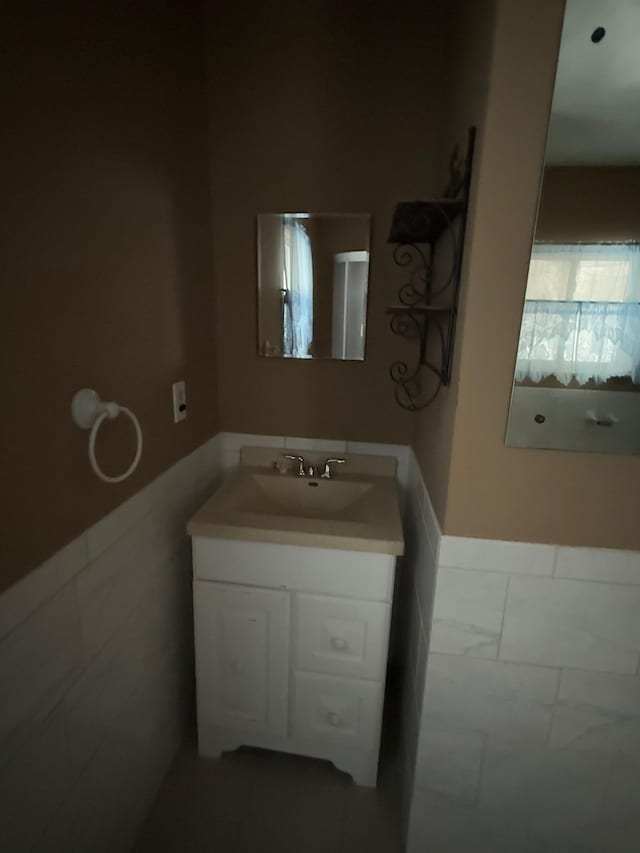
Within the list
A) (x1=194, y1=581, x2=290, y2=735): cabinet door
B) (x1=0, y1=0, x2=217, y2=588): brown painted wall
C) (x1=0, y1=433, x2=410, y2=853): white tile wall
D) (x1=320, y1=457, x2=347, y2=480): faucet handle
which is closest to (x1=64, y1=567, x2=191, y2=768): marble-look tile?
(x1=0, y1=433, x2=410, y2=853): white tile wall

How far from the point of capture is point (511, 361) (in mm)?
881

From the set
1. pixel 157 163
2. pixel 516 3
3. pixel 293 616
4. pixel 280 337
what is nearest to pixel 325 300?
pixel 280 337

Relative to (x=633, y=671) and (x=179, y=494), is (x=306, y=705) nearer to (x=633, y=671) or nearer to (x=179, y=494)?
(x=179, y=494)

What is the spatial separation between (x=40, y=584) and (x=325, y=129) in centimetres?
146

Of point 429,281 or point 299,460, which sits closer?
point 429,281

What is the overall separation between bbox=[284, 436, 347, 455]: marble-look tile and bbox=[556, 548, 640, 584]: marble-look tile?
0.83 m

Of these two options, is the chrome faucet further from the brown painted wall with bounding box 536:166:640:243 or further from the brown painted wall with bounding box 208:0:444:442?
the brown painted wall with bounding box 536:166:640:243

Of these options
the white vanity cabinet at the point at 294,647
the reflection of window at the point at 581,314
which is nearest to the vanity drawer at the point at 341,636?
the white vanity cabinet at the point at 294,647

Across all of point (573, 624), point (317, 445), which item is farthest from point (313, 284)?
point (573, 624)

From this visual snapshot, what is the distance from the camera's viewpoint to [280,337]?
1552mm

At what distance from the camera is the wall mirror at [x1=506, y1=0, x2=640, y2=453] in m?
0.78

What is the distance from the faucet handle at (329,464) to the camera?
1.57 m

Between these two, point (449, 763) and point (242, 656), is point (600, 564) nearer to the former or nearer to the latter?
point (449, 763)

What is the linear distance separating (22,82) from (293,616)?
133 centimetres
